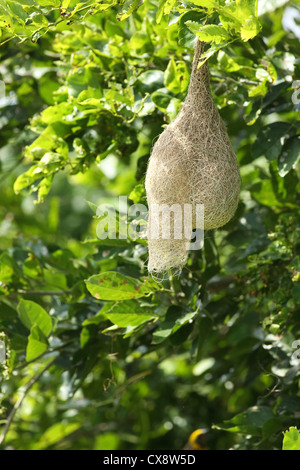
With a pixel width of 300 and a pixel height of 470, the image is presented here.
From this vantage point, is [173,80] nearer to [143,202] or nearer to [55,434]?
[143,202]

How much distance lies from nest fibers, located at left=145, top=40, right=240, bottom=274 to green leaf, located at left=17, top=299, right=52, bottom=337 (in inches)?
19.1

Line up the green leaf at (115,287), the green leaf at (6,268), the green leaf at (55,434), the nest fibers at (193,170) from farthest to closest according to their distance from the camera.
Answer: the green leaf at (55,434)
the green leaf at (6,268)
the green leaf at (115,287)
the nest fibers at (193,170)

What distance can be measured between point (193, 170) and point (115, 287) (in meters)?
0.40

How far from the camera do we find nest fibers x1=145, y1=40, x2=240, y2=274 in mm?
1410

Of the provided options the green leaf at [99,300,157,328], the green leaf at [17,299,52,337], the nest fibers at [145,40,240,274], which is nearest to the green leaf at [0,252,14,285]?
the green leaf at [17,299,52,337]

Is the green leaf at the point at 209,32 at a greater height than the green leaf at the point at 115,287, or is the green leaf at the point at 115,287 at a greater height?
the green leaf at the point at 209,32

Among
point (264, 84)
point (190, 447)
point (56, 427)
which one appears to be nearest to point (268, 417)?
point (190, 447)

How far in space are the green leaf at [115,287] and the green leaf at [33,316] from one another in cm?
26

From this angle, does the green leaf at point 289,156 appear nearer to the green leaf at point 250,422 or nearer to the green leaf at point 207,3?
the green leaf at point 207,3

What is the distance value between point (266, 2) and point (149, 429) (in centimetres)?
194

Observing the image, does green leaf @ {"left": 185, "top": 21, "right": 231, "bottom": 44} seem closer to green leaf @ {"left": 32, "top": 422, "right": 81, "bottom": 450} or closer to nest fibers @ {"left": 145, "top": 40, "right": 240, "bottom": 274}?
nest fibers @ {"left": 145, "top": 40, "right": 240, "bottom": 274}

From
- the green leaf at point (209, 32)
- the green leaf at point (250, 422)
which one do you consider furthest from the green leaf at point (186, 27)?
the green leaf at point (250, 422)

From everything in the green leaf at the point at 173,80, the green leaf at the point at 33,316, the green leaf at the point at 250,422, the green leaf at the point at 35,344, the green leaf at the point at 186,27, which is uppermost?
the green leaf at the point at 186,27

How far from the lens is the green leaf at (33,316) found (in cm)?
181
